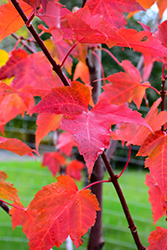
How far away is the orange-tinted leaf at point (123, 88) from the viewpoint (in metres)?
0.31

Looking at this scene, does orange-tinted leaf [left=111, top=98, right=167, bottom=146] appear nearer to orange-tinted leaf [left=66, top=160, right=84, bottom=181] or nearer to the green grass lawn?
orange-tinted leaf [left=66, top=160, right=84, bottom=181]

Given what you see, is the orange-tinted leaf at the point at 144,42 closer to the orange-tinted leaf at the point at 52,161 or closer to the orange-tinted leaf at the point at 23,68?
the orange-tinted leaf at the point at 23,68

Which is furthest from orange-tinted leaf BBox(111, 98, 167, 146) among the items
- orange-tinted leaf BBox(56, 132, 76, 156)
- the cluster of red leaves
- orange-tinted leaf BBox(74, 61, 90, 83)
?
orange-tinted leaf BBox(56, 132, 76, 156)

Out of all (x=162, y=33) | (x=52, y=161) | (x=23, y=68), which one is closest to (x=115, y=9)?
(x=162, y=33)

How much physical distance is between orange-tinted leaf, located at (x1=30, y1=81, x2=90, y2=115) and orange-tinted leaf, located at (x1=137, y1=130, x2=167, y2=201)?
77mm

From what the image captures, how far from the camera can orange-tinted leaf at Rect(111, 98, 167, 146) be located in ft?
0.79

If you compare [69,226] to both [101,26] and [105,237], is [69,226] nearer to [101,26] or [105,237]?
[101,26]

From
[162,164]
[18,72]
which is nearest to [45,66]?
[18,72]

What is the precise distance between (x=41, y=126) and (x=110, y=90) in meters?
0.10

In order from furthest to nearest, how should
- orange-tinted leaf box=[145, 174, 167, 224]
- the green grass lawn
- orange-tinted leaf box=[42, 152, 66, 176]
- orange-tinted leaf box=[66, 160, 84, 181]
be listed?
the green grass lawn, orange-tinted leaf box=[66, 160, 84, 181], orange-tinted leaf box=[42, 152, 66, 176], orange-tinted leaf box=[145, 174, 167, 224]

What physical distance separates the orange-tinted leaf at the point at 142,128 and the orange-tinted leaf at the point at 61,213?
7 centimetres

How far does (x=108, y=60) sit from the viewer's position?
128 inches

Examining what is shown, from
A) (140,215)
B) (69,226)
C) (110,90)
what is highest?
(110,90)

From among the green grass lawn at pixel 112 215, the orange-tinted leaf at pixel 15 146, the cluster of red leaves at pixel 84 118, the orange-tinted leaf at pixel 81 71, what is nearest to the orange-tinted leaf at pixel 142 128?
the cluster of red leaves at pixel 84 118
